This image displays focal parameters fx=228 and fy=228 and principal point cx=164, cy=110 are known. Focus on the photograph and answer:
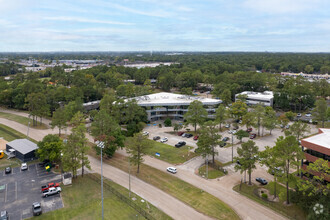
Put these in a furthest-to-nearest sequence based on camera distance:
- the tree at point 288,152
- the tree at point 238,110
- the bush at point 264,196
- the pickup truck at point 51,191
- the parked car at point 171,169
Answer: the tree at point 238,110, the parked car at point 171,169, the pickup truck at point 51,191, the bush at point 264,196, the tree at point 288,152

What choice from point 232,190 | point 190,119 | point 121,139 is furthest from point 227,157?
point 121,139

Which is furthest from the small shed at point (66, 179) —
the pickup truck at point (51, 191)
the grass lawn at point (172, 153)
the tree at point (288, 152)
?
the tree at point (288, 152)

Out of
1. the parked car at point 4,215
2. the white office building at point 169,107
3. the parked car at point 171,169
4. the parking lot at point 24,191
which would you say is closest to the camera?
the parked car at point 4,215

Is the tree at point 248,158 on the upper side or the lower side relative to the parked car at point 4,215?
upper

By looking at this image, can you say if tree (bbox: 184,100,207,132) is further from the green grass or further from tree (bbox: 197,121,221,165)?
the green grass

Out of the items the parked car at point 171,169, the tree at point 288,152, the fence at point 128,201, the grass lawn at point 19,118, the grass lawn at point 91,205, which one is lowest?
the grass lawn at point 91,205

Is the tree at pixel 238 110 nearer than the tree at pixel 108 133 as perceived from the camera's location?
No

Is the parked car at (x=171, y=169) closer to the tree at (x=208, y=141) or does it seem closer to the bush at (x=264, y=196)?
the tree at (x=208, y=141)
